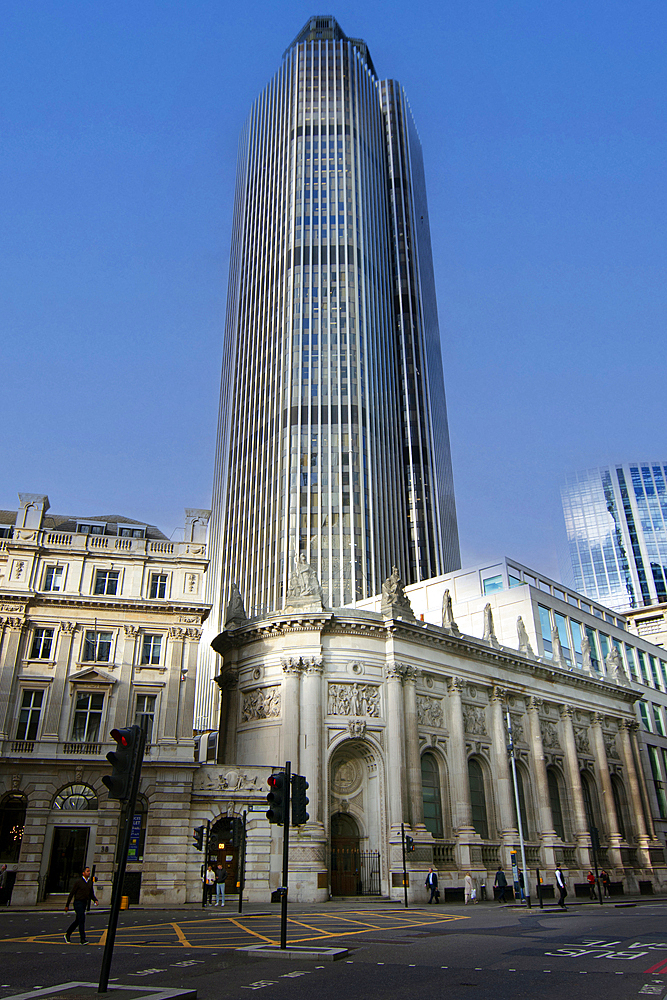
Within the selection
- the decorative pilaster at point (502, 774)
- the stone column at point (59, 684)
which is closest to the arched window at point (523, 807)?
the decorative pilaster at point (502, 774)

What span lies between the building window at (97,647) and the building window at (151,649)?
190 cm

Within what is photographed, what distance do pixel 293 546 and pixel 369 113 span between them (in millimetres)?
83493

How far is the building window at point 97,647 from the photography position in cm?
4072

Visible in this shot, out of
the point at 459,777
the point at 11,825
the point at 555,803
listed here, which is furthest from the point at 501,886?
the point at 11,825

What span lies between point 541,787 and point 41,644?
34.8m

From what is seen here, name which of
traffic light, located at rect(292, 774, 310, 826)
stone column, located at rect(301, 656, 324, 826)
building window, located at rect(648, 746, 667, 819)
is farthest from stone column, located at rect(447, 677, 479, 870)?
building window, located at rect(648, 746, 667, 819)

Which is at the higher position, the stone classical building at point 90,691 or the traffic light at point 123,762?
the stone classical building at point 90,691

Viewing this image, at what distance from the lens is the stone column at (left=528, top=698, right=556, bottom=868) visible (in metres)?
49.0

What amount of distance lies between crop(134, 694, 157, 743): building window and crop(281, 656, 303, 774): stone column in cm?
722

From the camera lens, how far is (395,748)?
4103 cm

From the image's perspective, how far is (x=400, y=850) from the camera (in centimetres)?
3869

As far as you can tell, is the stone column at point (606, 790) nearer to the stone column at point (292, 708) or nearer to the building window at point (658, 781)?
the building window at point (658, 781)

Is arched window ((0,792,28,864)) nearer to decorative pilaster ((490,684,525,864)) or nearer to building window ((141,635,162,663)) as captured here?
building window ((141,635,162,663))

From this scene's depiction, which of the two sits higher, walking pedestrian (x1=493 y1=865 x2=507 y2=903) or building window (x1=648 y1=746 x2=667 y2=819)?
building window (x1=648 y1=746 x2=667 y2=819)
